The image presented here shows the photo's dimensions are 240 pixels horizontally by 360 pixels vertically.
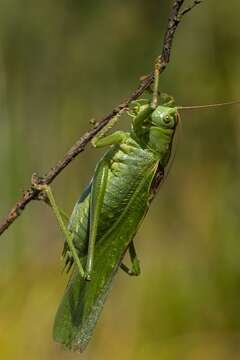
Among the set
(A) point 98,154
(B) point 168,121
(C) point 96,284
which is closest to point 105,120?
(B) point 168,121

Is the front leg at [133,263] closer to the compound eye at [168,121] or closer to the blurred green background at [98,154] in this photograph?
the compound eye at [168,121]

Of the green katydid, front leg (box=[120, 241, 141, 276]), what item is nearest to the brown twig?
the green katydid

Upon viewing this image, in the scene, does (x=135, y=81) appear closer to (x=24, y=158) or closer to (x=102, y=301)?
(x=24, y=158)

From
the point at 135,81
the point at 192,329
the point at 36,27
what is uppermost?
the point at 36,27

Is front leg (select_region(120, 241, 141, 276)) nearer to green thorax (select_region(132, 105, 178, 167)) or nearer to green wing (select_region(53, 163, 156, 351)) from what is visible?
green wing (select_region(53, 163, 156, 351))

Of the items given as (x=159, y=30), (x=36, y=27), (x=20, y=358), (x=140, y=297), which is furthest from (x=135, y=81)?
(x=20, y=358)

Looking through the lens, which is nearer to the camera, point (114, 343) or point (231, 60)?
point (114, 343)

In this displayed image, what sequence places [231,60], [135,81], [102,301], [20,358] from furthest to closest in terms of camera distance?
[135,81], [231,60], [20,358], [102,301]

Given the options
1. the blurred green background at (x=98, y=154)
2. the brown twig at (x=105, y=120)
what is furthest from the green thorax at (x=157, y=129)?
the blurred green background at (x=98, y=154)
